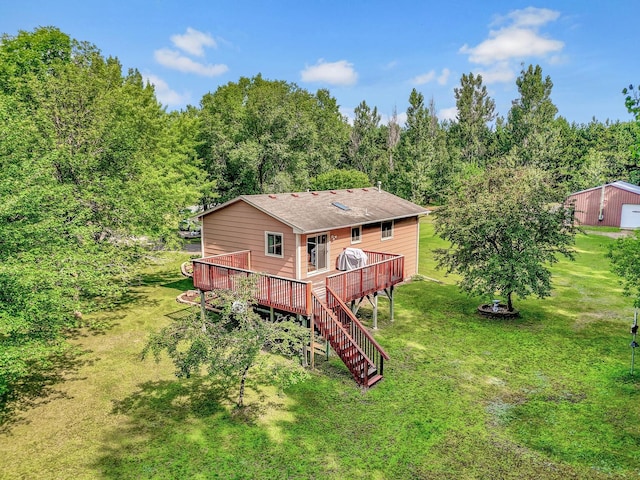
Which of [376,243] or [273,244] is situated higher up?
[273,244]

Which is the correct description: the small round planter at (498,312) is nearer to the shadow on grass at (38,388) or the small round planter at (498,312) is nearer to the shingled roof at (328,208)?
the shingled roof at (328,208)

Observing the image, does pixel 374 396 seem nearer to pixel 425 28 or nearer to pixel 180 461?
pixel 180 461

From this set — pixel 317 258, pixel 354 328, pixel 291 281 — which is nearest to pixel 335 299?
pixel 354 328

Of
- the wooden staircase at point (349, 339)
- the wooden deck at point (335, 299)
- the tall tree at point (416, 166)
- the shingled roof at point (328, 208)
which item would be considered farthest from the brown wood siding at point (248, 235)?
the tall tree at point (416, 166)

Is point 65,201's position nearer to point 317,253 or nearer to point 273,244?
point 273,244

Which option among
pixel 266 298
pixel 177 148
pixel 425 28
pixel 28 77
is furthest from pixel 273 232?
pixel 425 28
